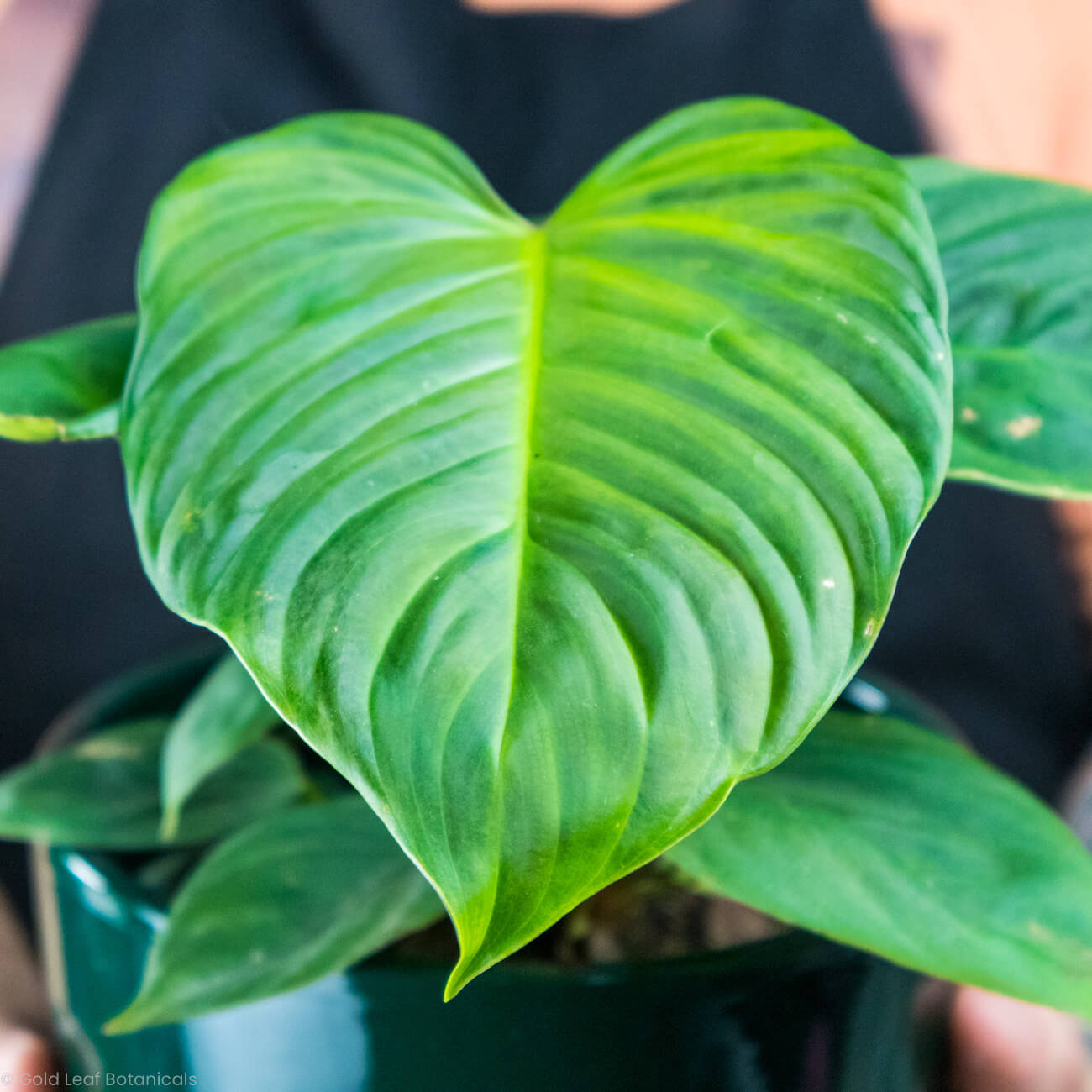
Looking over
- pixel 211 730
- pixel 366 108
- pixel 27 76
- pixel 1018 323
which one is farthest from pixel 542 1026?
pixel 27 76

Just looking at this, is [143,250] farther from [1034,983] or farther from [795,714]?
[1034,983]

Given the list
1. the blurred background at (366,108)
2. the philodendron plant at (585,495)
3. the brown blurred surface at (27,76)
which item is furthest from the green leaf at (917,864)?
the brown blurred surface at (27,76)

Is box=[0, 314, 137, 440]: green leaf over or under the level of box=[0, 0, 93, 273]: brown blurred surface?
over

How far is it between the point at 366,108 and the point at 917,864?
2.80 feet

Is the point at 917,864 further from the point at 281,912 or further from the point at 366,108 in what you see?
the point at 366,108

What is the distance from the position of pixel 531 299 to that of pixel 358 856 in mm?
203

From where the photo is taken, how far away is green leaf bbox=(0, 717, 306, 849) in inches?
15.4

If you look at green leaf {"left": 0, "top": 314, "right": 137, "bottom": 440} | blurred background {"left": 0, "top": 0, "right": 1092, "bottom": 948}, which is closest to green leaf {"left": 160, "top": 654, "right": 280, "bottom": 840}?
green leaf {"left": 0, "top": 314, "right": 137, "bottom": 440}

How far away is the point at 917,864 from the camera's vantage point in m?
0.32

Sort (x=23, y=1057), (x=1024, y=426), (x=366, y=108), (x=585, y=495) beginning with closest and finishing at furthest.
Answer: (x=585, y=495) → (x=1024, y=426) → (x=23, y=1057) → (x=366, y=108)

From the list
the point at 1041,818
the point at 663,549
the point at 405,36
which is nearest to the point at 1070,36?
the point at 405,36

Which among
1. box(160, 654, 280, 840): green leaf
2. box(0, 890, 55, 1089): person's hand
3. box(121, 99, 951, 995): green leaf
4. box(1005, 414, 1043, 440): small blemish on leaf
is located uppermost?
box(121, 99, 951, 995): green leaf

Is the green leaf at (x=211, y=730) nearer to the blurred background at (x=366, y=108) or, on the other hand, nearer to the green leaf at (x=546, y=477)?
the green leaf at (x=546, y=477)

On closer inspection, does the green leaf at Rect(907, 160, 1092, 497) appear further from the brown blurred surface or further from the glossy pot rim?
the brown blurred surface
